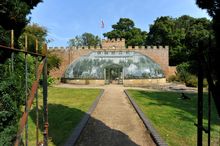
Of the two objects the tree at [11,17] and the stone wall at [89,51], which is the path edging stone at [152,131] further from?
the stone wall at [89,51]

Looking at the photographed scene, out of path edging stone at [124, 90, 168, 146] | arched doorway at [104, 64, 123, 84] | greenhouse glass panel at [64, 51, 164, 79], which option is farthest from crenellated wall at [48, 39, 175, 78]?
path edging stone at [124, 90, 168, 146]

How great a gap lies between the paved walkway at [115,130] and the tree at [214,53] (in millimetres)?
5576

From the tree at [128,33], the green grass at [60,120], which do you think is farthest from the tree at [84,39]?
the green grass at [60,120]

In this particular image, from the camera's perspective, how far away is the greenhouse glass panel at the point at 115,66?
39.0m

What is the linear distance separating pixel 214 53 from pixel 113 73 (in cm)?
3522

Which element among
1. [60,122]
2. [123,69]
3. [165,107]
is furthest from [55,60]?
[60,122]

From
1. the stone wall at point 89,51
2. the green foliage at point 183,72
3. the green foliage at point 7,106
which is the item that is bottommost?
the green foliage at point 7,106

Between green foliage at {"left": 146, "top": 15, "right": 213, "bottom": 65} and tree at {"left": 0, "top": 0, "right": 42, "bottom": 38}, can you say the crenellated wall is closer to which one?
green foliage at {"left": 146, "top": 15, "right": 213, "bottom": 65}

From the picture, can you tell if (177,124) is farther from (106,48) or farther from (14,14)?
(106,48)

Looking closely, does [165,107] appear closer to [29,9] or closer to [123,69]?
[29,9]

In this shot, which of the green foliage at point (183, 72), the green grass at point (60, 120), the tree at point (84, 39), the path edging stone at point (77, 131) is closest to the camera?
the path edging stone at point (77, 131)

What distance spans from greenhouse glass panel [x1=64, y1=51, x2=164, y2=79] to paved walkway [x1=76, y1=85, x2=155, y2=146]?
74.9 feet

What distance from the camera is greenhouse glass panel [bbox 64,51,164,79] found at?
1534 inches

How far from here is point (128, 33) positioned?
6600 cm
